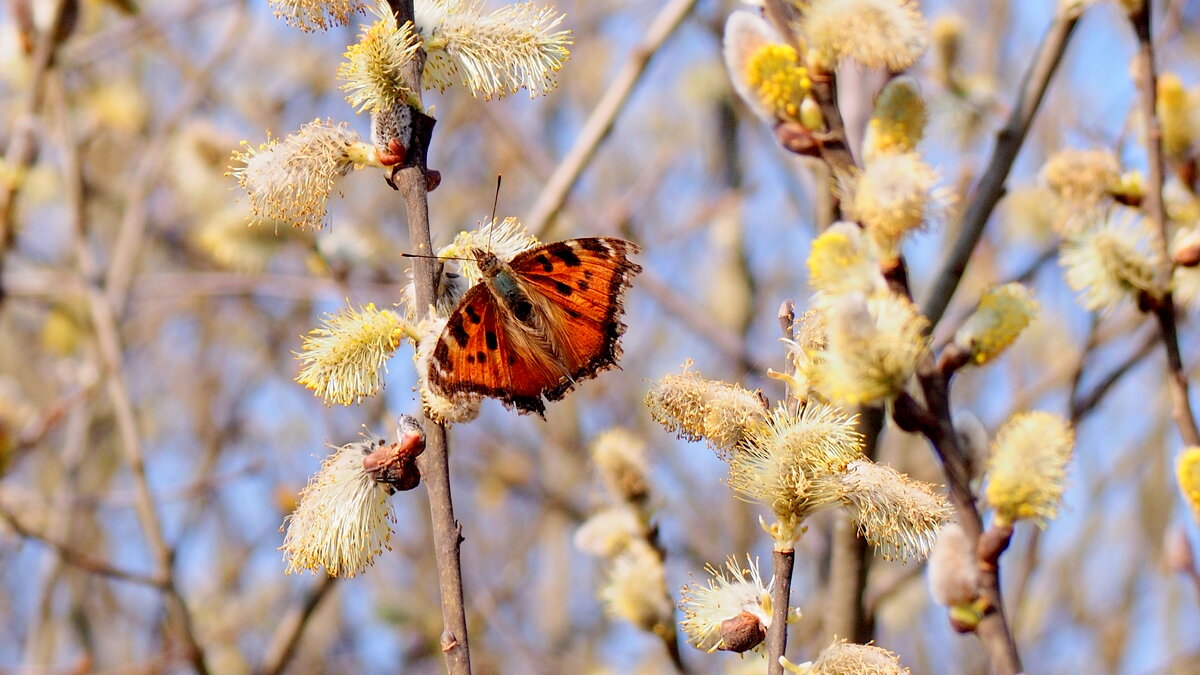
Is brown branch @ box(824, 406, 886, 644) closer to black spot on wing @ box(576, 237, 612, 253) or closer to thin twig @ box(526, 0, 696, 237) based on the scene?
black spot on wing @ box(576, 237, 612, 253)

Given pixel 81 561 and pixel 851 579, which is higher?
pixel 81 561

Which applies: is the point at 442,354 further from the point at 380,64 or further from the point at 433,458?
the point at 380,64

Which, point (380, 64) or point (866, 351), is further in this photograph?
point (380, 64)

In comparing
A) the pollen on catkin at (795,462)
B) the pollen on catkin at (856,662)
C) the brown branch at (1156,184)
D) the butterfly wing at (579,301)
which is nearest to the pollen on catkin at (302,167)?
the butterfly wing at (579,301)

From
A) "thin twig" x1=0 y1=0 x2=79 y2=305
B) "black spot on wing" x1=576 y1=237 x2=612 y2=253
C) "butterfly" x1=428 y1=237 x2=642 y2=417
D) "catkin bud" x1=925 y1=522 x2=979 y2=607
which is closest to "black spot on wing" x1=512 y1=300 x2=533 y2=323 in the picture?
"butterfly" x1=428 y1=237 x2=642 y2=417

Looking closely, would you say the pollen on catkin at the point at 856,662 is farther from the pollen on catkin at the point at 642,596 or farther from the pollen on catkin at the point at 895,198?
the pollen on catkin at the point at 642,596

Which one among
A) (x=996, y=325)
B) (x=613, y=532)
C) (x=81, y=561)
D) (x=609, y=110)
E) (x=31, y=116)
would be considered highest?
(x=31, y=116)

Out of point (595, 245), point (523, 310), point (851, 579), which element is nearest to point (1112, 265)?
point (851, 579)
